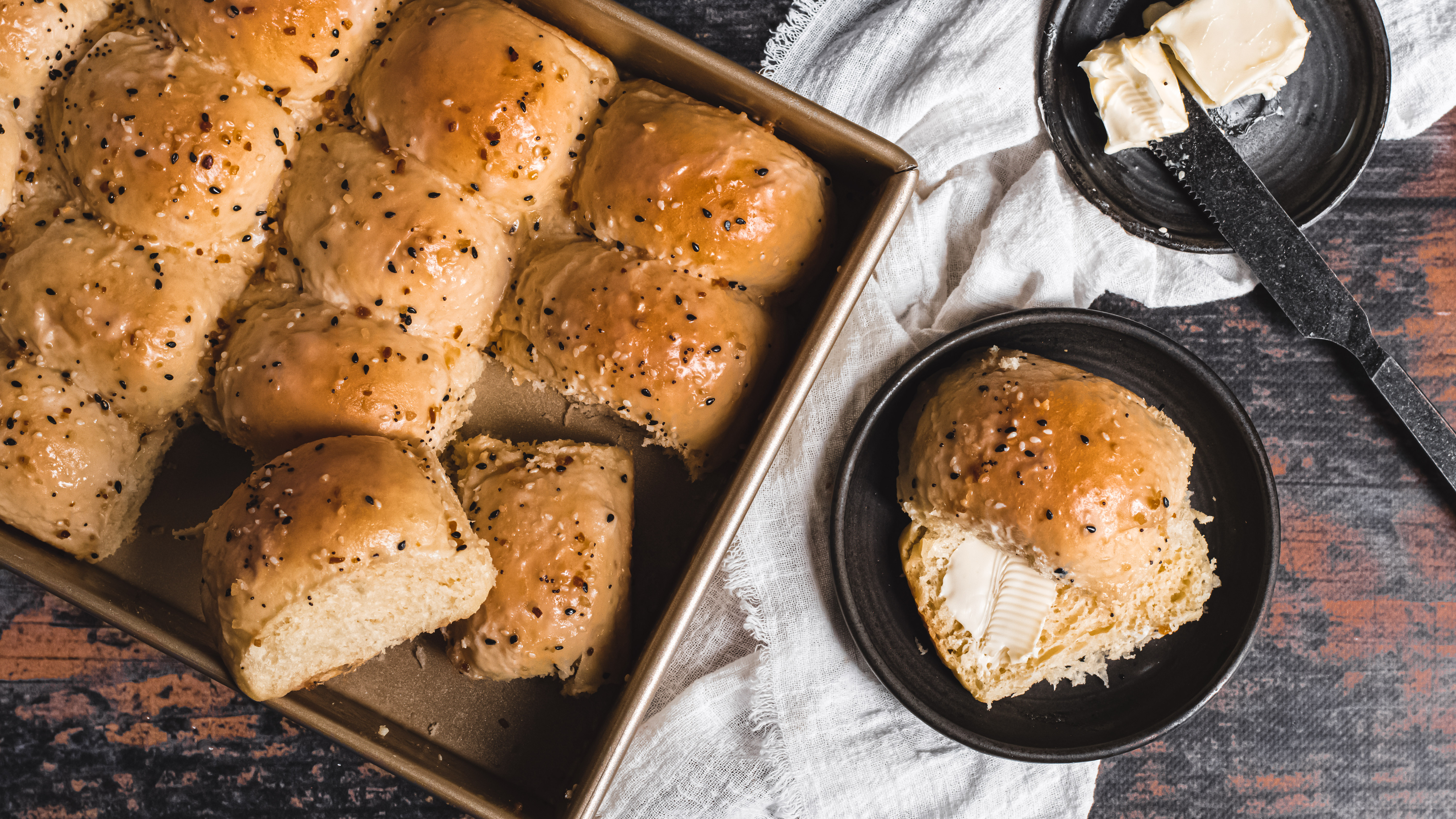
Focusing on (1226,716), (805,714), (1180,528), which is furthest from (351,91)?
(1226,716)

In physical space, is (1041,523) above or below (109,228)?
below

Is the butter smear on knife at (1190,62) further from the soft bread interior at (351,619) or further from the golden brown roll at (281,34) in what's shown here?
the soft bread interior at (351,619)

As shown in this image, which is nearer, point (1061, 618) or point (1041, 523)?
point (1041, 523)

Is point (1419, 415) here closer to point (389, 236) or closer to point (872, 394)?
point (872, 394)

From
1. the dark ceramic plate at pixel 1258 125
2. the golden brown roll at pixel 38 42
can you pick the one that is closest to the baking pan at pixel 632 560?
the dark ceramic plate at pixel 1258 125

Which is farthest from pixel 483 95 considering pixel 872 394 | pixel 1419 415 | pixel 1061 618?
pixel 1419 415

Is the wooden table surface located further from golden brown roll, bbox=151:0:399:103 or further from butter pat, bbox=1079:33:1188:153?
golden brown roll, bbox=151:0:399:103

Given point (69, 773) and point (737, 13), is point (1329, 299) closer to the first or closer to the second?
point (737, 13)

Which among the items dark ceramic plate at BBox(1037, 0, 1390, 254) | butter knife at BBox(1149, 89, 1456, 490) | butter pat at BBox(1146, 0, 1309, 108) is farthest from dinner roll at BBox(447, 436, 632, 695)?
butter pat at BBox(1146, 0, 1309, 108)
